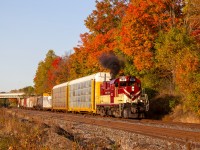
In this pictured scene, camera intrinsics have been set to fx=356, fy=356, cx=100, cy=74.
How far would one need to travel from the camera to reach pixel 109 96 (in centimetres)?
3034

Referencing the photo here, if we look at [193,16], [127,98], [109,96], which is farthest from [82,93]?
[193,16]

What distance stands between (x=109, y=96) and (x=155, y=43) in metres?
Result: 7.31

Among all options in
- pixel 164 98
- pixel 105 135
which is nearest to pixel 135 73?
pixel 164 98

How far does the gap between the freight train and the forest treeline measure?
3.22 meters

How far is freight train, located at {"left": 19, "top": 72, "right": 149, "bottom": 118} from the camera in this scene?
92.2ft

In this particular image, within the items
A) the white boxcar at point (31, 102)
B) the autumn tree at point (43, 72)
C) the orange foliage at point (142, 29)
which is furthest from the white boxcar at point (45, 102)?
the autumn tree at point (43, 72)

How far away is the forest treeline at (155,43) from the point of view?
24656 mm

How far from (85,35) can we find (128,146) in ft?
141

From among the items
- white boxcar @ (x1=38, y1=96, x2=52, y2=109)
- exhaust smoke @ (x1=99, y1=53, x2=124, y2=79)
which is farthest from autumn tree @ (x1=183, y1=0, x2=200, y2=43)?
white boxcar @ (x1=38, y1=96, x2=52, y2=109)

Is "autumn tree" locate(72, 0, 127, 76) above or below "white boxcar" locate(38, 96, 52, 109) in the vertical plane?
above

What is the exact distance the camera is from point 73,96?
42.1 meters

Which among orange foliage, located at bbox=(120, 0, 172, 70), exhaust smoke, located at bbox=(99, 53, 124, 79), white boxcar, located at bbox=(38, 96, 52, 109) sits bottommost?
white boxcar, located at bbox=(38, 96, 52, 109)

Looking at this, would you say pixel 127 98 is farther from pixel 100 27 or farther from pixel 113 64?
pixel 100 27

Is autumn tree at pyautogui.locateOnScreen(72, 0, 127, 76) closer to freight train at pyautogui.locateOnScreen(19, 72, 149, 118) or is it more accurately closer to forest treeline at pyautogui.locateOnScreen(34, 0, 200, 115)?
forest treeline at pyautogui.locateOnScreen(34, 0, 200, 115)
